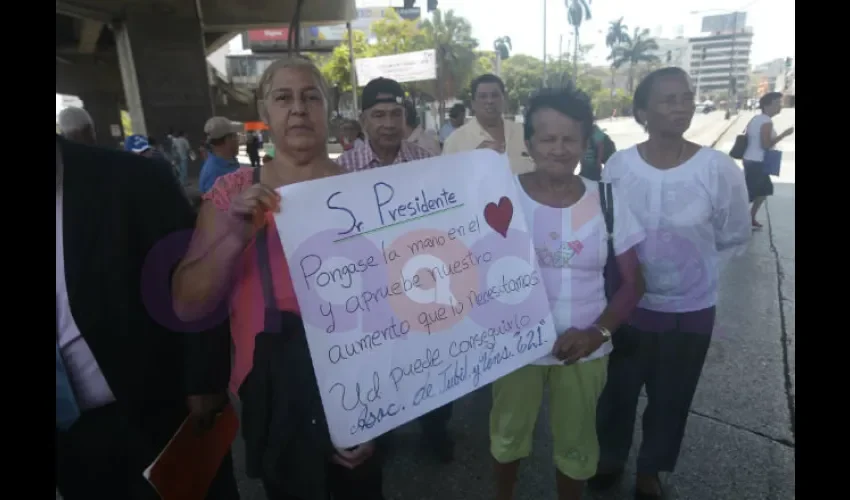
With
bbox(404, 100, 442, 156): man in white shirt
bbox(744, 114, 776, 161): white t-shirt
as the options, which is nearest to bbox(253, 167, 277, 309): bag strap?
bbox(404, 100, 442, 156): man in white shirt

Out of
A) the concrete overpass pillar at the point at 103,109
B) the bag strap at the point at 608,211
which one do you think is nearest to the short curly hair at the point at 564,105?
the bag strap at the point at 608,211

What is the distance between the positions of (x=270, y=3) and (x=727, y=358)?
1332cm

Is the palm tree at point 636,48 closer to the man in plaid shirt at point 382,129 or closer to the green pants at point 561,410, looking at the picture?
the man in plaid shirt at point 382,129

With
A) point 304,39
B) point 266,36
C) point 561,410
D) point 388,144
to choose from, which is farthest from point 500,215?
point 266,36

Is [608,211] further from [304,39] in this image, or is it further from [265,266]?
[304,39]

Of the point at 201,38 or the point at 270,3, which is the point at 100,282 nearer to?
the point at 201,38

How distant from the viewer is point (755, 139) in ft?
20.3

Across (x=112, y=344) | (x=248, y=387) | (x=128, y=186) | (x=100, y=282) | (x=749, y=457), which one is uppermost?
(x=128, y=186)

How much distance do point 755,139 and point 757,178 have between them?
48 centimetres

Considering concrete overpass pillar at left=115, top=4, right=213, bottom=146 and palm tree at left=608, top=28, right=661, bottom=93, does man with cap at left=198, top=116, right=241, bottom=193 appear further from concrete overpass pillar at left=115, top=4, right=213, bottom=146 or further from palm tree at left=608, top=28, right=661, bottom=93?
concrete overpass pillar at left=115, top=4, right=213, bottom=146

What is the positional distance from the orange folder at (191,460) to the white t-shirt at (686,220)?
5.29 feet

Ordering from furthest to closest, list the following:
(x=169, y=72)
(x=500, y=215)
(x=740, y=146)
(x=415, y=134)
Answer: (x=169, y=72), (x=740, y=146), (x=415, y=134), (x=500, y=215)
